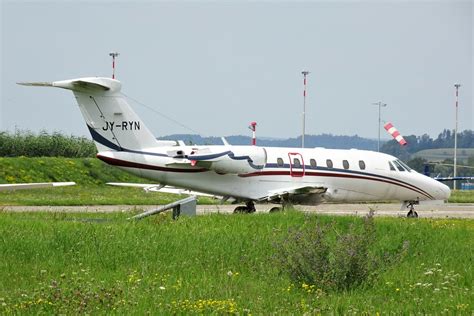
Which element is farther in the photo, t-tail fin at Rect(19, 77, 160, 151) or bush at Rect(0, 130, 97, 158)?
bush at Rect(0, 130, 97, 158)

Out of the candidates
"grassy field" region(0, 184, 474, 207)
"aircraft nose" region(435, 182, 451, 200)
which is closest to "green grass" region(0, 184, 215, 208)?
"grassy field" region(0, 184, 474, 207)

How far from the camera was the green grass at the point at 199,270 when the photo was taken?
12.1 meters

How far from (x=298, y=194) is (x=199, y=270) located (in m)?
18.2

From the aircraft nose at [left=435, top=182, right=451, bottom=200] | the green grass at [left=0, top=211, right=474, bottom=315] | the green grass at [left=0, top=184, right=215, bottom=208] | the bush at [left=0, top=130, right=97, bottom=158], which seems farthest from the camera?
the bush at [left=0, top=130, right=97, bottom=158]

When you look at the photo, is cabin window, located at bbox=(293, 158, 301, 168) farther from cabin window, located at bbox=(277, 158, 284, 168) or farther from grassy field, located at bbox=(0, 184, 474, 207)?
grassy field, located at bbox=(0, 184, 474, 207)

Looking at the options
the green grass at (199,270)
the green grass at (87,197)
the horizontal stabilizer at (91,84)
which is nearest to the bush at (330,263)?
the green grass at (199,270)

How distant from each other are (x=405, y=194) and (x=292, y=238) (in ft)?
71.1

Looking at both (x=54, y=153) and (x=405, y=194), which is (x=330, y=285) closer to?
(x=405, y=194)

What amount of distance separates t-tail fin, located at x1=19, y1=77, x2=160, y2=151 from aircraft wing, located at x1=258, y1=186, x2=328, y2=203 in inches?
186

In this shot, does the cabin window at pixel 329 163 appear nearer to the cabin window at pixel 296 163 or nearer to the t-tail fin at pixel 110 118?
the cabin window at pixel 296 163

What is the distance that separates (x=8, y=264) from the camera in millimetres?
15297

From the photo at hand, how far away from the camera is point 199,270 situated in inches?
606

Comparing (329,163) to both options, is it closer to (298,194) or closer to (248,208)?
(298,194)

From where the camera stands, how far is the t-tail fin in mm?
30328
